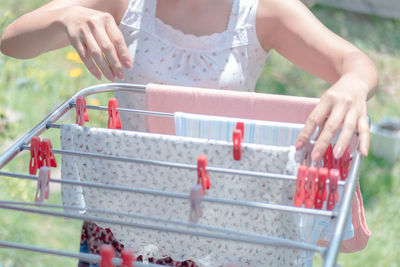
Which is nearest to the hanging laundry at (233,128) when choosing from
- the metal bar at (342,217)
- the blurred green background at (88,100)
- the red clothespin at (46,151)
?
the metal bar at (342,217)

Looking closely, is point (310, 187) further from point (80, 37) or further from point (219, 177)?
point (80, 37)

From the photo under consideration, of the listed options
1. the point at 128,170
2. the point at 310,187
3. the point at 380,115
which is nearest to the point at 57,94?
the point at 380,115

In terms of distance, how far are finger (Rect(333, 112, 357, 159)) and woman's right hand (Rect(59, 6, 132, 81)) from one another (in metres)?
0.40

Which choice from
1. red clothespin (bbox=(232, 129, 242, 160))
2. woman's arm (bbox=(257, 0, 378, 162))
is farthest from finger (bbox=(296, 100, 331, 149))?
red clothespin (bbox=(232, 129, 242, 160))

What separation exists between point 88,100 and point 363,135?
2250 millimetres

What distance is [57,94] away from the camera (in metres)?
3.12

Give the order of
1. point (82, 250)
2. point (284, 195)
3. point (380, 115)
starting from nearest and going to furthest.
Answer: point (284, 195) < point (82, 250) < point (380, 115)

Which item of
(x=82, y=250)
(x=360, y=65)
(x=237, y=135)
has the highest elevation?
(x=360, y=65)

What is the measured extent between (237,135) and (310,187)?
16cm

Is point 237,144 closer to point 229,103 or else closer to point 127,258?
point 229,103

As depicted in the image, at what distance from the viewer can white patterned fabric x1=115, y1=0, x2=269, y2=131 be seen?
137 centimetres

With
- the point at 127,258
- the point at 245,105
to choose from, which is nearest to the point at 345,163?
the point at 245,105

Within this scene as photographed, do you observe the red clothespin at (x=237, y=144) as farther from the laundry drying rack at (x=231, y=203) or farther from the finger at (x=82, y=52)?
the finger at (x=82, y=52)

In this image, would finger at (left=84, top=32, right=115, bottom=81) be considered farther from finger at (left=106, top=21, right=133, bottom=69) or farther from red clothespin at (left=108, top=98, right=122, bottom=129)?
red clothespin at (left=108, top=98, right=122, bottom=129)
